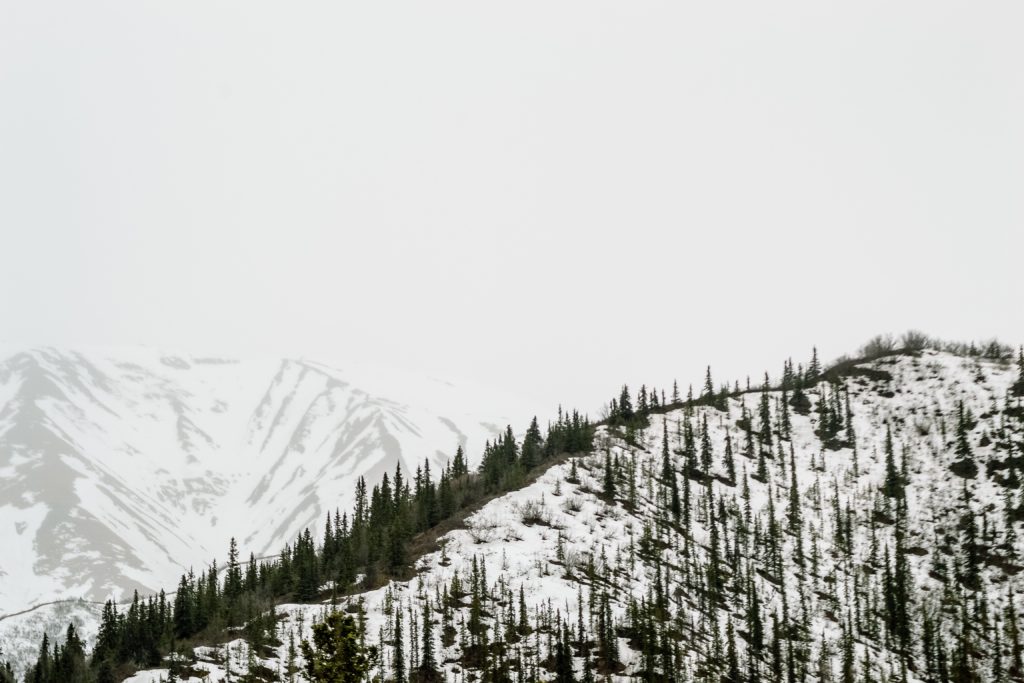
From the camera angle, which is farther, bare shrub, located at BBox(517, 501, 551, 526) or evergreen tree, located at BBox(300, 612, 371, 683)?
bare shrub, located at BBox(517, 501, 551, 526)

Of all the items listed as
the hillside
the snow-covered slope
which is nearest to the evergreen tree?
the hillside

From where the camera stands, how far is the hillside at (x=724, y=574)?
12012 cm

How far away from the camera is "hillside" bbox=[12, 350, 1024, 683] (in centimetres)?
12012

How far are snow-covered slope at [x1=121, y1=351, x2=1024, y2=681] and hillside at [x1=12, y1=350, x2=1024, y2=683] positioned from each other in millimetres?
394

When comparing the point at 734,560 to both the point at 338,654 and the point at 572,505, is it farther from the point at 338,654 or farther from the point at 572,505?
the point at 338,654

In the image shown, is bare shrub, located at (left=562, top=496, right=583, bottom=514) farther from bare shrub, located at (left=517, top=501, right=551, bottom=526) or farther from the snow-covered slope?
bare shrub, located at (left=517, top=501, right=551, bottom=526)

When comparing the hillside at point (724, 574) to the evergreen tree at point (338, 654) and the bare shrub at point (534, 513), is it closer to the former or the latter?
the bare shrub at point (534, 513)

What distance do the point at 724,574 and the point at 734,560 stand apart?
450 centimetres

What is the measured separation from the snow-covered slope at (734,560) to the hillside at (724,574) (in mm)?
394

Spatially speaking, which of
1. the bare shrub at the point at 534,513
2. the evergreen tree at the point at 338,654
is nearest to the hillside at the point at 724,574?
the bare shrub at the point at 534,513

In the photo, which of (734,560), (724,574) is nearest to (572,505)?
(724,574)

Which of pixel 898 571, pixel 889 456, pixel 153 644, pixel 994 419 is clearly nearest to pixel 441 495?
pixel 153 644

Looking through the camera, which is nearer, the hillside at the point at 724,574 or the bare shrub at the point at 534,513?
the hillside at the point at 724,574

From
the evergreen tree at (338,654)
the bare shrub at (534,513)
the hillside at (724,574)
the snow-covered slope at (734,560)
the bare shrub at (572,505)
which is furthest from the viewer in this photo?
the bare shrub at (572,505)
